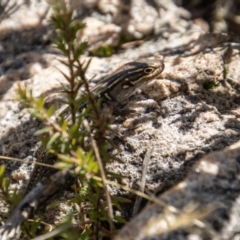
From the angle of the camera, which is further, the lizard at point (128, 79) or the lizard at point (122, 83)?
the lizard at point (128, 79)

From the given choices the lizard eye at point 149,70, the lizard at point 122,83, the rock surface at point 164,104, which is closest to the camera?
the rock surface at point 164,104

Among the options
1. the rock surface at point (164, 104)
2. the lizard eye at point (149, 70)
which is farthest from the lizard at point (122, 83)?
the rock surface at point (164, 104)

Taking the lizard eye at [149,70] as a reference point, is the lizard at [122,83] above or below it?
below

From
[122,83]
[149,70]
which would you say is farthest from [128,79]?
[149,70]

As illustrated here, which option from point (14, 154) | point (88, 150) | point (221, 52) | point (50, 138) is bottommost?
point (14, 154)

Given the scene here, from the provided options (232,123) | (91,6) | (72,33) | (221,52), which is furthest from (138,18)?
(72,33)

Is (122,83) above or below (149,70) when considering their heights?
below

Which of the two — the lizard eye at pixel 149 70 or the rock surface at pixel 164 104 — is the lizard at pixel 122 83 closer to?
the lizard eye at pixel 149 70

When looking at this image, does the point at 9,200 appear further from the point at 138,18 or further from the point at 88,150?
the point at 138,18

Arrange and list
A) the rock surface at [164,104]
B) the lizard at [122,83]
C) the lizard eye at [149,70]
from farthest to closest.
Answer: the lizard eye at [149,70] < the lizard at [122,83] < the rock surface at [164,104]

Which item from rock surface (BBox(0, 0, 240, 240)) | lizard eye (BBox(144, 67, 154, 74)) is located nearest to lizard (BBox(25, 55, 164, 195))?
lizard eye (BBox(144, 67, 154, 74))

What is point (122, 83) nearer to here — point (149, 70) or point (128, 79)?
point (128, 79)
